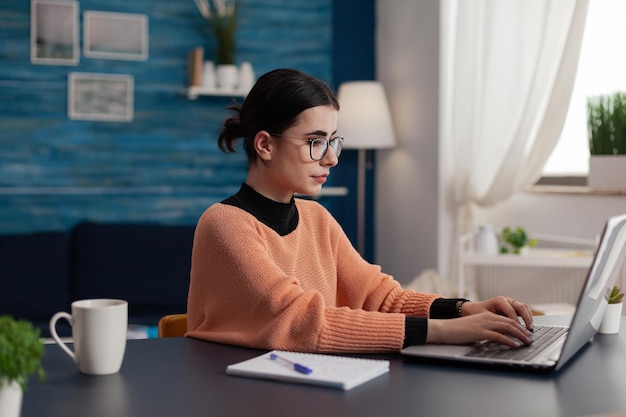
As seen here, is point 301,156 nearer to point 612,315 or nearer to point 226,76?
point 612,315

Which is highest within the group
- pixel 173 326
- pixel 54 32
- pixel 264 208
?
pixel 54 32

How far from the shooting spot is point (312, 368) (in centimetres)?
137

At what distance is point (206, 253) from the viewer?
5.49 feet

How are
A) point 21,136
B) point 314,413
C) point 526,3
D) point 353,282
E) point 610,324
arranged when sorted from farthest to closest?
point 21,136
point 526,3
point 353,282
point 610,324
point 314,413

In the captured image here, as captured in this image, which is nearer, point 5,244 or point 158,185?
point 5,244

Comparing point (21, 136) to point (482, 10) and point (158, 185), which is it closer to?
point (158, 185)

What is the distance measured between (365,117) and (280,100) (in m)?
2.80

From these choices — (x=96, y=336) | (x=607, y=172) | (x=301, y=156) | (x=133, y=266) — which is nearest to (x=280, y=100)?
(x=301, y=156)

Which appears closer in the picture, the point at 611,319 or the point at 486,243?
the point at 611,319

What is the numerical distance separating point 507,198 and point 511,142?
0.83 ft

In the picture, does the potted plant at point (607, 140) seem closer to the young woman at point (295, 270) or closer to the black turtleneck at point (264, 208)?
the young woman at point (295, 270)

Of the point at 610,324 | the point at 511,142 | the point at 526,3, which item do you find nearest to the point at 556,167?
the point at 511,142

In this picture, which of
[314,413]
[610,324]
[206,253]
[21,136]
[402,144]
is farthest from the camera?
[402,144]

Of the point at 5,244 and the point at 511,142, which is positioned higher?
the point at 511,142
